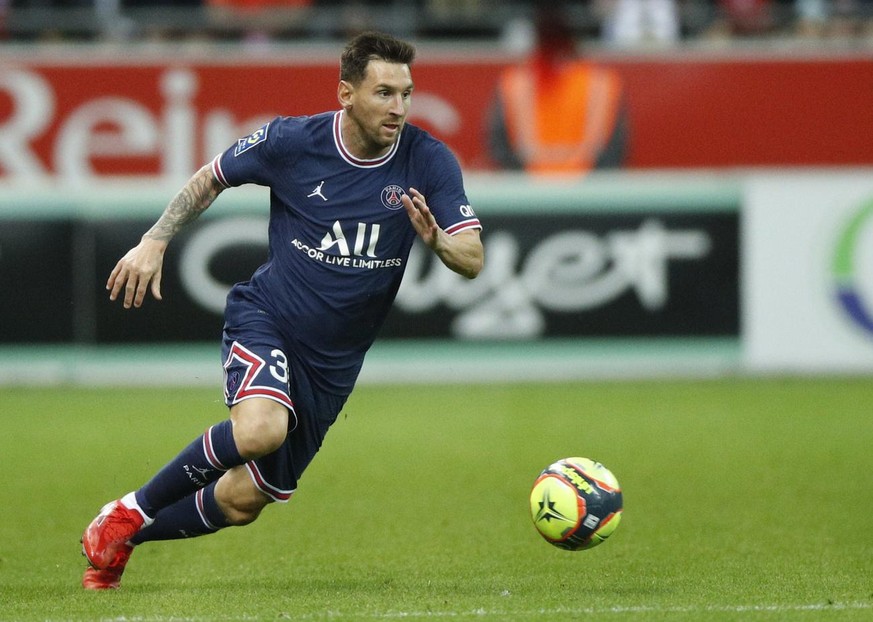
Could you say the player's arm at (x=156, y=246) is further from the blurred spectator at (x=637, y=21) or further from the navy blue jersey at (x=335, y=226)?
the blurred spectator at (x=637, y=21)

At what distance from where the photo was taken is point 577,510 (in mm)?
6020

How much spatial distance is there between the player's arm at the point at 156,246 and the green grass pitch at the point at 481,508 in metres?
1.16

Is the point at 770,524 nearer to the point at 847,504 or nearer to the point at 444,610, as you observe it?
the point at 847,504

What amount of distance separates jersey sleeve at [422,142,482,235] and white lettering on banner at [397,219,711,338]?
24.5ft

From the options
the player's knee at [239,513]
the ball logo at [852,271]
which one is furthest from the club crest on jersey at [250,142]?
the ball logo at [852,271]

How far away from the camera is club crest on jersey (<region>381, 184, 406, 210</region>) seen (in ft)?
20.5

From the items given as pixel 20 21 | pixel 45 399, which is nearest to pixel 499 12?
pixel 20 21

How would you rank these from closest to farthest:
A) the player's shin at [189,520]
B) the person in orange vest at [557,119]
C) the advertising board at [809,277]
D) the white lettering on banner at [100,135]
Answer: the player's shin at [189,520] → the advertising board at [809,277] → the person in orange vest at [557,119] → the white lettering on banner at [100,135]

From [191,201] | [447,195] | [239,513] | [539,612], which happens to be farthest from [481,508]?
[539,612]

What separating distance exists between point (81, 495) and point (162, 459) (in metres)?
1.11

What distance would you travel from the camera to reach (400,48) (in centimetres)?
616

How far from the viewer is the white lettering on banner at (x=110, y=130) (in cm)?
1762

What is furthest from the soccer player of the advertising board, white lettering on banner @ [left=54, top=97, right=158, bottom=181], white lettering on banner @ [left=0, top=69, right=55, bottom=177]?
white lettering on banner @ [left=0, top=69, right=55, bottom=177]

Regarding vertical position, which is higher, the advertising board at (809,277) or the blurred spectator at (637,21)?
the blurred spectator at (637,21)
